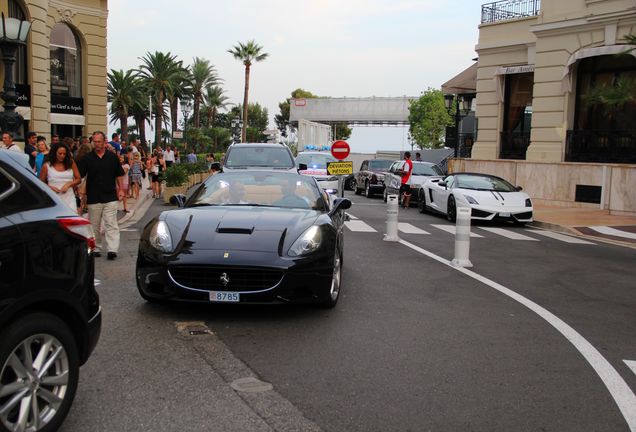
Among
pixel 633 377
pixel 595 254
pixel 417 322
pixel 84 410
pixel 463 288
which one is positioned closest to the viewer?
pixel 84 410

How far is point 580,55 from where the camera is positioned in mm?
22688

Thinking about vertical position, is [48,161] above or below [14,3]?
below

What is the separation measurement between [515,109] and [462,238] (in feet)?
64.0

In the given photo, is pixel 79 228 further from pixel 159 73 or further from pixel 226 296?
pixel 159 73

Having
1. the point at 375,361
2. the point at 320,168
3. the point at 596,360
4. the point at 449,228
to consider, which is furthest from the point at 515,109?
the point at 375,361

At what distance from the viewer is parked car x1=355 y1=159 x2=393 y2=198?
26781 mm

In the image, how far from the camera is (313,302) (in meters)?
6.38

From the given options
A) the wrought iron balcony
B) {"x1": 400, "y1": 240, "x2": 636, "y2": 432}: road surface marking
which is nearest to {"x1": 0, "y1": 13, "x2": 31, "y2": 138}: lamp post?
{"x1": 400, "y1": 240, "x2": 636, "y2": 432}: road surface marking

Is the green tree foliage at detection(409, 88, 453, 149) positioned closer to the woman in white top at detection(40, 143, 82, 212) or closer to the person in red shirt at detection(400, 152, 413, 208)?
the person in red shirt at detection(400, 152, 413, 208)

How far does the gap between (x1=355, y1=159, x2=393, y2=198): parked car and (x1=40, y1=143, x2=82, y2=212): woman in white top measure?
18.2 m

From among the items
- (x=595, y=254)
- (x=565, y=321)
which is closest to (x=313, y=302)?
(x=565, y=321)

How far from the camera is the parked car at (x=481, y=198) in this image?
55.5 ft

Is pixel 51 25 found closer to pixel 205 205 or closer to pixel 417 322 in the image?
pixel 205 205

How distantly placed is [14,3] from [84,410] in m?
23.0
